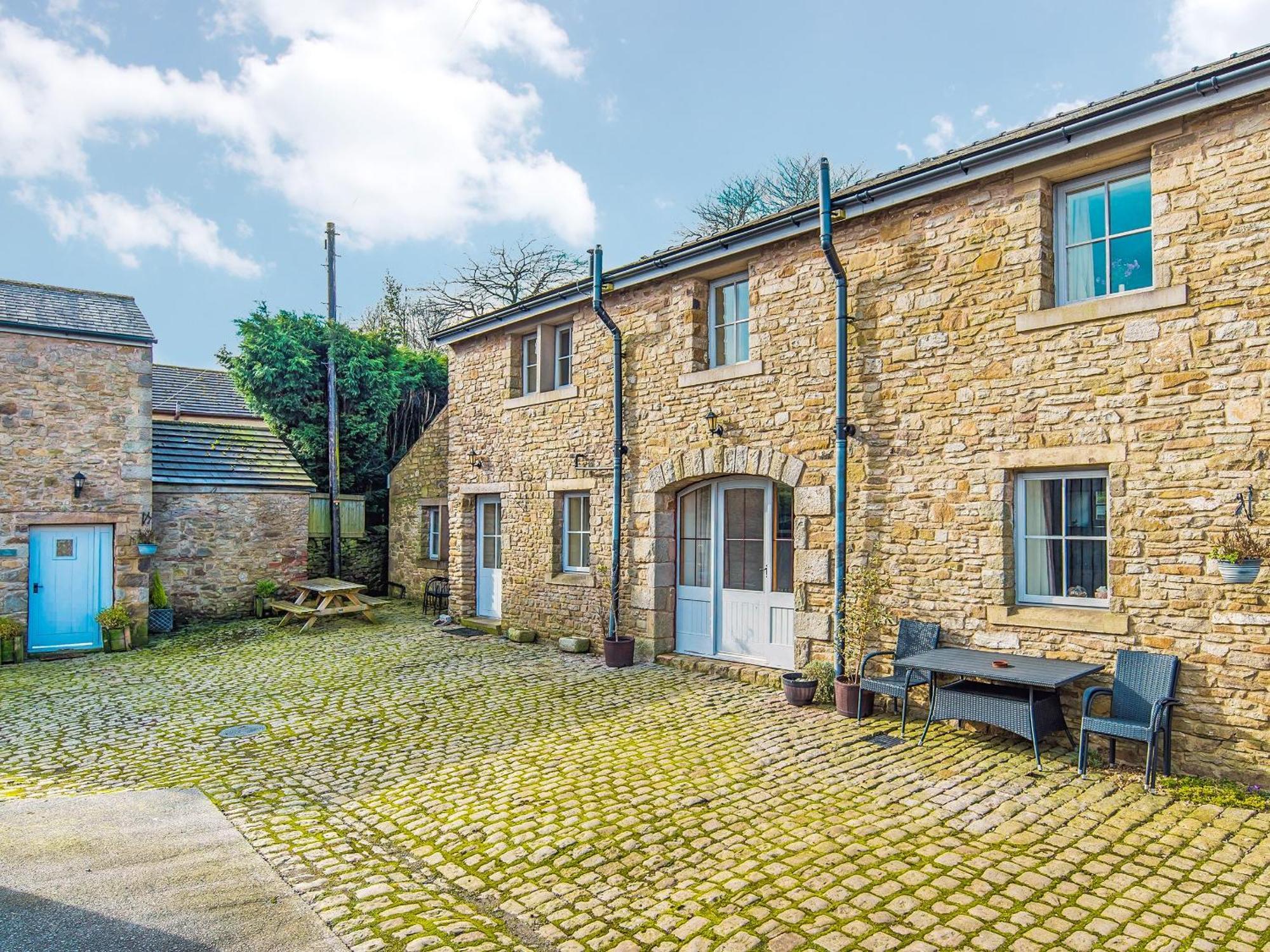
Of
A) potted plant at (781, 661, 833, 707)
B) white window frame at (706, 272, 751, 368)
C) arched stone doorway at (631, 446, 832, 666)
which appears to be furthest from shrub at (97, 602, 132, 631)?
potted plant at (781, 661, 833, 707)

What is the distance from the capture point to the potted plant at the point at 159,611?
12.9m

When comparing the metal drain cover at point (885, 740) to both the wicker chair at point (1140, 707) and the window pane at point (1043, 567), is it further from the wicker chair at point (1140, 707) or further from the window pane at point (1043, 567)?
the window pane at point (1043, 567)

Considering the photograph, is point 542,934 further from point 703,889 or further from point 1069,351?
point 1069,351

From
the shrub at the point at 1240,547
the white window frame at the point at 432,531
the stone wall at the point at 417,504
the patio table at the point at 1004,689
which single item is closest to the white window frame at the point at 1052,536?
the patio table at the point at 1004,689

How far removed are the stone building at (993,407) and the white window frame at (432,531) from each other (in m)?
5.93

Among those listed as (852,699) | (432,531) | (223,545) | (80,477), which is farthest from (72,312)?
(852,699)

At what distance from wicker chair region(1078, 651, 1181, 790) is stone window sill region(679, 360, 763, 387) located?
15.0 feet

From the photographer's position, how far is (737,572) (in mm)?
9516

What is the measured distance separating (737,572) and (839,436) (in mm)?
2428

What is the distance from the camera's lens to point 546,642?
11.7 metres

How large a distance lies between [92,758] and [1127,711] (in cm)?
832

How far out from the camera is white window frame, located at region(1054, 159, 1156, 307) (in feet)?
20.9

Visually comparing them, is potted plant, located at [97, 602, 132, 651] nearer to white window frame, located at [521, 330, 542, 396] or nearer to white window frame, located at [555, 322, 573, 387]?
white window frame, located at [521, 330, 542, 396]

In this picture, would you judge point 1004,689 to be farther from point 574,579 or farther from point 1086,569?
point 574,579
